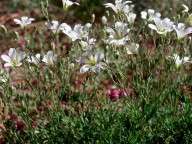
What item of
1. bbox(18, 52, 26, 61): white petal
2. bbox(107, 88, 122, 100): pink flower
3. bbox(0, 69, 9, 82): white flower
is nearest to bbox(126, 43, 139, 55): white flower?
bbox(18, 52, 26, 61): white petal

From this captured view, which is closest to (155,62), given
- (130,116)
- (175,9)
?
(130,116)

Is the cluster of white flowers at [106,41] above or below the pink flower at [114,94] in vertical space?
above


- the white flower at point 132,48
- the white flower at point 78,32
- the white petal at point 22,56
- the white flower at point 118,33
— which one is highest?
the white flower at point 118,33

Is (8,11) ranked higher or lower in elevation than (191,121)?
lower

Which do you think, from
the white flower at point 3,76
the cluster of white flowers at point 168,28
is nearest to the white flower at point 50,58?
the white flower at point 3,76

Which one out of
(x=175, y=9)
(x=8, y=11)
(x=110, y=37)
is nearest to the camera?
(x=110, y=37)

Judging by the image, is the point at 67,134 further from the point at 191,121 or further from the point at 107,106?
the point at 191,121

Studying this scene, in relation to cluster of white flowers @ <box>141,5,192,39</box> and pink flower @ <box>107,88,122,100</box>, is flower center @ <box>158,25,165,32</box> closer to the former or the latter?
cluster of white flowers @ <box>141,5,192,39</box>

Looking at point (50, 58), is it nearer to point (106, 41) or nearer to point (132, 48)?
point (106, 41)

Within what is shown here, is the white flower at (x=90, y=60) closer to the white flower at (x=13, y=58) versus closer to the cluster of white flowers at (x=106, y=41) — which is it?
the cluster of white flowers at (x=106, y=41)
